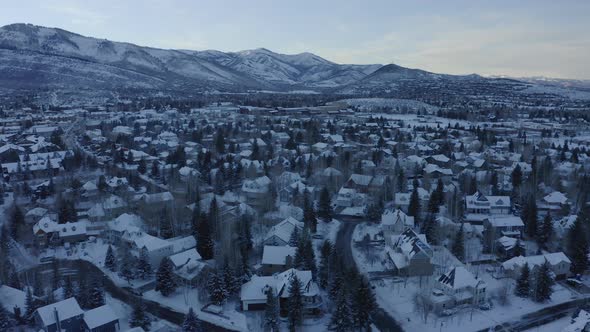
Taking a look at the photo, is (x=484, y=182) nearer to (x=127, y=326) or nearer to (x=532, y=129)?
(x=127, y=326)

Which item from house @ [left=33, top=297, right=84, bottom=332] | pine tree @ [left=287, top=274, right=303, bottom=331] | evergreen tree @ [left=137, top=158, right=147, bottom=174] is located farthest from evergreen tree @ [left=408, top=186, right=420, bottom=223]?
evergreen tree @ [left=137, top=158, right=147, bottom=174]

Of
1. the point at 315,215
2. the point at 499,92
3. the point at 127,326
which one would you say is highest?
the point at 499,92

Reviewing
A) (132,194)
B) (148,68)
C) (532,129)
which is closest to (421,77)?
(148,68)

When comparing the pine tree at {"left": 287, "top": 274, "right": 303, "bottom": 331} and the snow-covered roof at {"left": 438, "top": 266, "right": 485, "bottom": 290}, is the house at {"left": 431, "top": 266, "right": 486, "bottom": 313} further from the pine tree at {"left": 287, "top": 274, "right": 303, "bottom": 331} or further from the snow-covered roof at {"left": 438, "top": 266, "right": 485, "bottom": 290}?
the pine tree at {"left": 287, "top": 274, "right": 303, "bottom": 331}

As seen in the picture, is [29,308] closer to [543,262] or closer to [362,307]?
Answer: [362,307]

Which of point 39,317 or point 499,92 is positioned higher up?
point 499,92

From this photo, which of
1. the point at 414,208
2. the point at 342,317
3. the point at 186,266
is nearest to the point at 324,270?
the point at 342,317

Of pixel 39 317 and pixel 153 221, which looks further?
pixel 153 221
